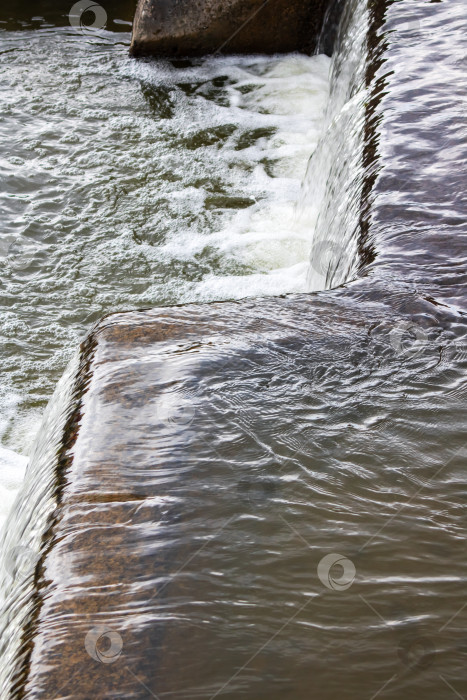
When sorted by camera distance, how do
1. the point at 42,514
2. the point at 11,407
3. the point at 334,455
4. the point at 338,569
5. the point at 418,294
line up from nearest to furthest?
the point at 338,569 < the point at 42,514 < the point at 334,455 < the point at 418,294 < the point at 11,407

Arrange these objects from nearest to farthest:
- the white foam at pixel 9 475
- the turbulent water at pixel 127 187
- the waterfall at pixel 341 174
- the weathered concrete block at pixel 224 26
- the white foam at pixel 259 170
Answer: the white foam at pixel 9 475 < the waterfall at pixel 341 174 < the turbulent water at pixel 127 187 < the white foam at pixel 259 170 < the weathered concrete block at pixel 224 26

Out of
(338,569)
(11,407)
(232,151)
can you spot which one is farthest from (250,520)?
(232,151)

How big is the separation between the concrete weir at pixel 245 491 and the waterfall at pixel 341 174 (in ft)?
1.51

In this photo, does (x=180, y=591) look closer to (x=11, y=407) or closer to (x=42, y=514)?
(x=42, y=514)

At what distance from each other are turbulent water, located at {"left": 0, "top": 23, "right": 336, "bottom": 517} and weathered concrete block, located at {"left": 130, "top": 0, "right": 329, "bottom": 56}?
15 centimetres

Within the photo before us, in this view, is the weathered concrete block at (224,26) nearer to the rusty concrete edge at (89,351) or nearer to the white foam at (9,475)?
the rusty concrete edge at (89,351)

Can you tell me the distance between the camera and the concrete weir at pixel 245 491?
1533 mm

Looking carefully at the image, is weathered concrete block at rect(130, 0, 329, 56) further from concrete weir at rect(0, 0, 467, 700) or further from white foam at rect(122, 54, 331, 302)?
concrete weir at rect(0, 0, 467, 700)

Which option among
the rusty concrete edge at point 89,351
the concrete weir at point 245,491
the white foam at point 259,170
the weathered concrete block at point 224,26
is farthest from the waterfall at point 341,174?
the weathered concrete block at point 224,26

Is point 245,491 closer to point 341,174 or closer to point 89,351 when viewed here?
point 89,351

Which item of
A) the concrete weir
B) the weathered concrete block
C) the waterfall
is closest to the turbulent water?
the weathered concrete block

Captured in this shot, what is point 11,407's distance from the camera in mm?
3596

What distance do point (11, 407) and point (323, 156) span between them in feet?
8.04

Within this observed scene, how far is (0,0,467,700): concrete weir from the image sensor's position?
5.03 ft
